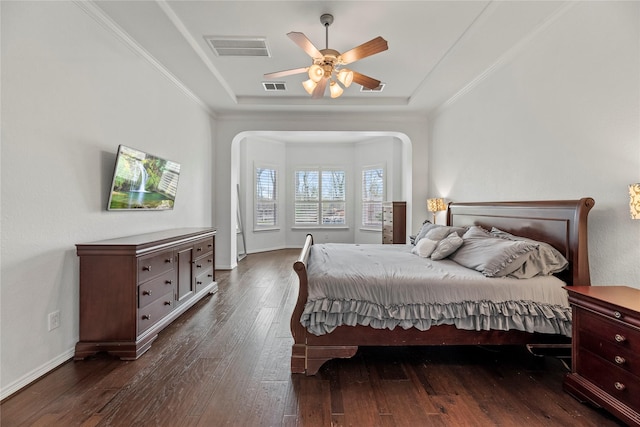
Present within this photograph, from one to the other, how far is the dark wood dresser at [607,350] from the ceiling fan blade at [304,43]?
269 cm

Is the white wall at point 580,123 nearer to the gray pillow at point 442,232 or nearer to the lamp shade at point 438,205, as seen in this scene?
the gray pillow at point 442,232

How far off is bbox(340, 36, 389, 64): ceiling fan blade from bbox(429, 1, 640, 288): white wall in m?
1.53

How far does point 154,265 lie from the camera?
8.67 ft

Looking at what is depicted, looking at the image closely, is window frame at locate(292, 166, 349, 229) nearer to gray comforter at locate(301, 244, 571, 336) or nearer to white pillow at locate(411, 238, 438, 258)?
white pillow at locate(411, 238, 438, 258)

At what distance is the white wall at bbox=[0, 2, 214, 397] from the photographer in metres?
1.88

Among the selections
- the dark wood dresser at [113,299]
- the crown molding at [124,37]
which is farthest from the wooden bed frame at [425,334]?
the crown molding at [124,37]

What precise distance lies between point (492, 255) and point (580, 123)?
51.0 inches

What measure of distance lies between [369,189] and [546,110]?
5.02m

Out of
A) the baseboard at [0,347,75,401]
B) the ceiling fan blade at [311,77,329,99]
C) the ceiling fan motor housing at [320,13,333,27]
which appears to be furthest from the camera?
the ceiling fan blade at [311,77,329,99]

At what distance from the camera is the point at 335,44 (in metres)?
3.24

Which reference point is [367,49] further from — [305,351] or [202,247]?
[202,247]

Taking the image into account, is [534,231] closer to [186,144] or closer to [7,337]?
[7,337]

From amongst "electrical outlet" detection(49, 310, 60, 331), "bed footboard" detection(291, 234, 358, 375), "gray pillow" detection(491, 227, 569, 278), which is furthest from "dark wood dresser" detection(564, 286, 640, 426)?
"electrical outlet" detection(49, 310, 60, 331)

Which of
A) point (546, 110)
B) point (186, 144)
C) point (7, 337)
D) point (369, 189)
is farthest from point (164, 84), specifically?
point (369, 189)
